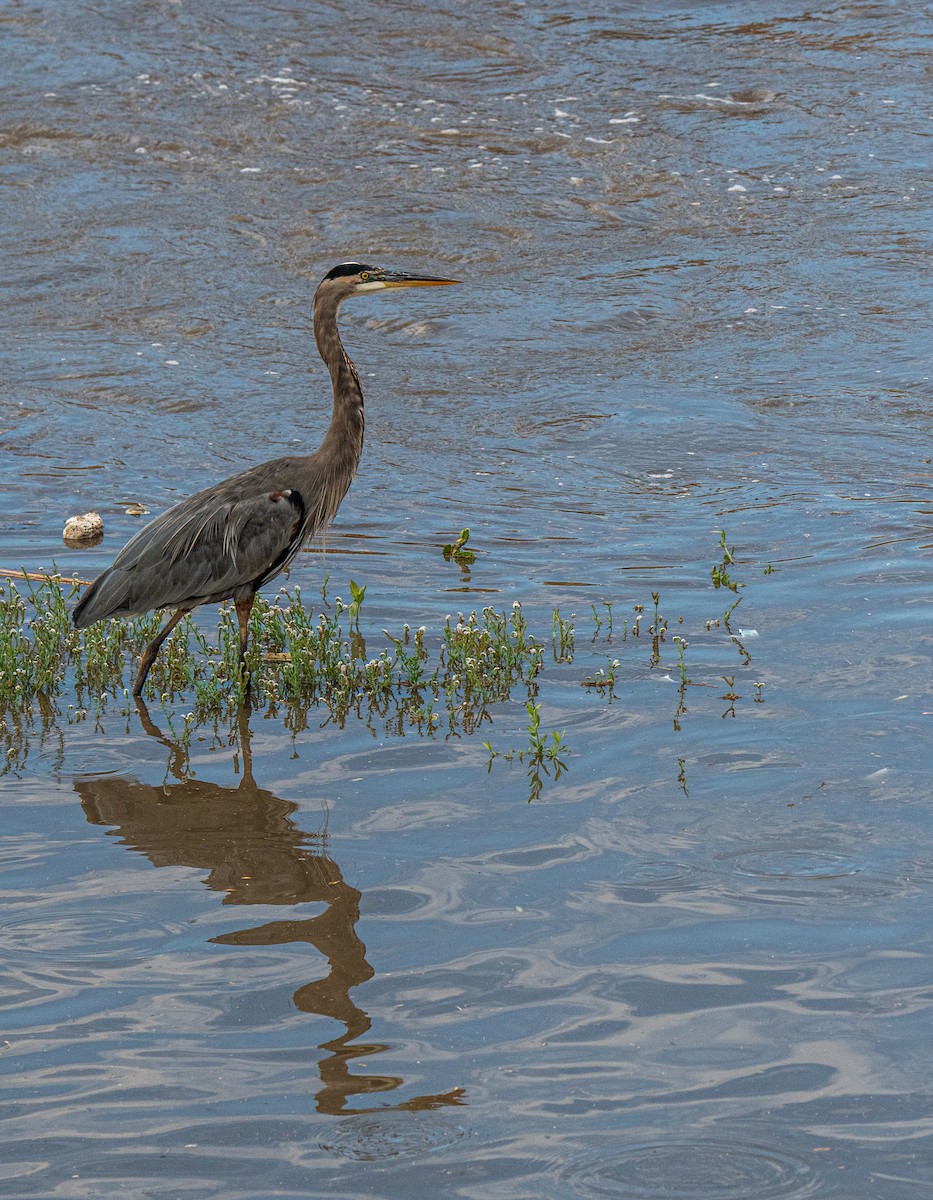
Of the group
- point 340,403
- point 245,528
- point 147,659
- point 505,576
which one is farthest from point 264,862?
point 505,576

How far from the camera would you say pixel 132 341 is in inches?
486

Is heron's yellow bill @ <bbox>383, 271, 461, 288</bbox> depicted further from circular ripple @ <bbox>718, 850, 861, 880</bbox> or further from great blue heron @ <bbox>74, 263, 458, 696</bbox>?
circular ripple @ <bbox>718, 850, 861, 880</bbox>

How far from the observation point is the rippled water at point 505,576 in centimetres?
472

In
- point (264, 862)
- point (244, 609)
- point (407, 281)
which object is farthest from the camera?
point (407, 281)

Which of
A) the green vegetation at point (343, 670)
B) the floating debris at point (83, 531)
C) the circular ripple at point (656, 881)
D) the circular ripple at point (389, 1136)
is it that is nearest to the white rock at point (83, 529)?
the floating debris at point (83, 531)

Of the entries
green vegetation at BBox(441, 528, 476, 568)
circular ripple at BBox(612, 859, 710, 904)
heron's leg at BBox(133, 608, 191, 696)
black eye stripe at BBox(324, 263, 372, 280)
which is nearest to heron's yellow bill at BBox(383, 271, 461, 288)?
black eye stripe at BBox(324, 263, 372, 280)

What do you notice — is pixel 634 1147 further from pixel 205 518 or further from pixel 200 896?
pixel 205 518

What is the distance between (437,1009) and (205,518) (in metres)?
3.35

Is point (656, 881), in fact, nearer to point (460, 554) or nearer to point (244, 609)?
point (244, 609)

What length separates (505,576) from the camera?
29.0 ft

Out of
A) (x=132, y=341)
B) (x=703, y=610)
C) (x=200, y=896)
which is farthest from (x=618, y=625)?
(x=132, y=341)

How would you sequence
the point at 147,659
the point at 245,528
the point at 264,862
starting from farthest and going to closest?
the point at 245,528 → the point at 147,659 → the point at 264,862

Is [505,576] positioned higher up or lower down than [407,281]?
lower down

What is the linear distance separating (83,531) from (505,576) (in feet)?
7.91
